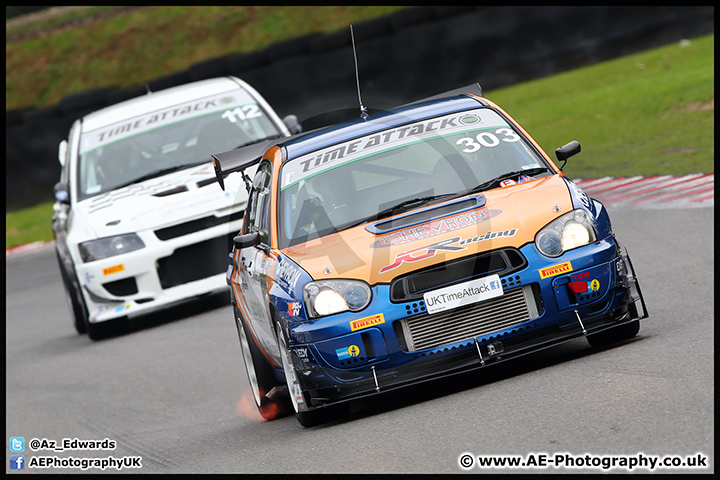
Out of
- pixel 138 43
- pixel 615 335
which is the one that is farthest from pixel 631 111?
pixel 138 43

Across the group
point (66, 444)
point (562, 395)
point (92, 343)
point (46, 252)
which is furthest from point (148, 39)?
point (562, 395)

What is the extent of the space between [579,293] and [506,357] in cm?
52

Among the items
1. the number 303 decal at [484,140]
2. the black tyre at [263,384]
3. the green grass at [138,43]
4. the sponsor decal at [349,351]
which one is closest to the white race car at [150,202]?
the black tyre at [263,384]

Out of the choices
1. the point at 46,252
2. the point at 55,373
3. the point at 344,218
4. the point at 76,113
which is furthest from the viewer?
the point at 76,113

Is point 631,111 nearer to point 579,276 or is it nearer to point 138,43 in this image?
point 579,276

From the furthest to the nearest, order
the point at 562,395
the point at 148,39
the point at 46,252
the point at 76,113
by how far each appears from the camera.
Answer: the point at 148,39
the point at 76,113
the point at 46,252
the point at 562,395

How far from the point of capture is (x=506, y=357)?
6113 millimetres

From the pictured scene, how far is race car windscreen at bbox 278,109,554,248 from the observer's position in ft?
22.4

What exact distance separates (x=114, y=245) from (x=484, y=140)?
4913 millimetres

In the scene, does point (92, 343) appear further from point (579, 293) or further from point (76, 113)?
point (76, 113)

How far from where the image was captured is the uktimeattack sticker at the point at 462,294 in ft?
19.8

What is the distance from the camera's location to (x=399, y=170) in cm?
731

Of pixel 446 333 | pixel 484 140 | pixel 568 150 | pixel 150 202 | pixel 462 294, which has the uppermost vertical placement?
pixel 150 202

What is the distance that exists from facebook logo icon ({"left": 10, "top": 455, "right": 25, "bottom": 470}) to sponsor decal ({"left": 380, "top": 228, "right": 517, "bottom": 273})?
10.2 feet
